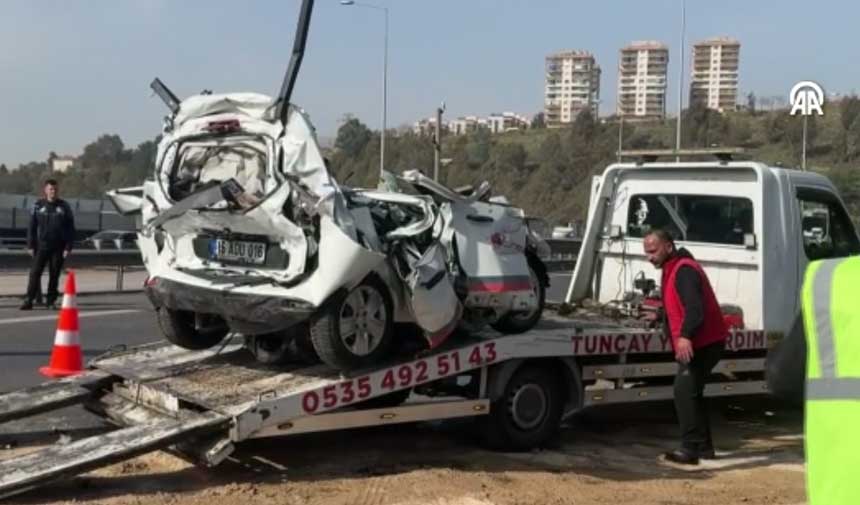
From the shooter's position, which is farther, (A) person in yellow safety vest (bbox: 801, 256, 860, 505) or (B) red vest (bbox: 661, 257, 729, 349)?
(B) red vest (bbox: 661, 257, 729, 349)

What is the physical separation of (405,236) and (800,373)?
428 cm

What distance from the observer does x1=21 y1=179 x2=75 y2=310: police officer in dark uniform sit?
14.5 metres

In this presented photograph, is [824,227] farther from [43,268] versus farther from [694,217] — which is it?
[43,268]

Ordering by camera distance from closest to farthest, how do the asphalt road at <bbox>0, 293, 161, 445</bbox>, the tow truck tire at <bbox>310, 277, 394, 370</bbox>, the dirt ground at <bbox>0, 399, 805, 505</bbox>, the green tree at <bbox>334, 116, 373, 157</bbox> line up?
the dirt ground at <bbox>0, 399, 805, 505</bbox>, the tow truck tire at <bbox>310, 277, 394, 370</bbox>, the asphalt road at <bbox>0, 293, 161, 445</bbox>, the green tree at <bbox>334, 116, 373, 157</bbox>

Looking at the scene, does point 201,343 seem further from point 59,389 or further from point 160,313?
point 59,389

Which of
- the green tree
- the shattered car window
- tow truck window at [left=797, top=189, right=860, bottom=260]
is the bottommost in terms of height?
tow truck window at [left=797, top=189, right=860, bottom=260]

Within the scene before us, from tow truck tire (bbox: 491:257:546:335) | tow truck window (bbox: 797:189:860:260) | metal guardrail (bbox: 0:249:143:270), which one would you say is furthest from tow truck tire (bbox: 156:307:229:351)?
metal guardrail (bbox: 0:249:143:270)

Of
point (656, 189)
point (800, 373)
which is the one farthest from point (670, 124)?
point (800, 373)

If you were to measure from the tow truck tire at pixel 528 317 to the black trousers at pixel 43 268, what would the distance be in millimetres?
9263

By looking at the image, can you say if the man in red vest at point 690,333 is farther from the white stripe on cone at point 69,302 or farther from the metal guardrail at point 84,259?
→ the metal guardrail at point 84,259

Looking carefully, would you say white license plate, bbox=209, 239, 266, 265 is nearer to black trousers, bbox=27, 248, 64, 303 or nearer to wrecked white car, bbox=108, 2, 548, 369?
wrecked white car, bbox=108, 2, 548, 369

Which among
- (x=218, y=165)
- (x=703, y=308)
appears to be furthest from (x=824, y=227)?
(x=218, y=165)

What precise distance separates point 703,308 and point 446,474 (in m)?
2.13

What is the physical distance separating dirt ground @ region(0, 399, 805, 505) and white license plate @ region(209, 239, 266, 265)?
125 centimetres
